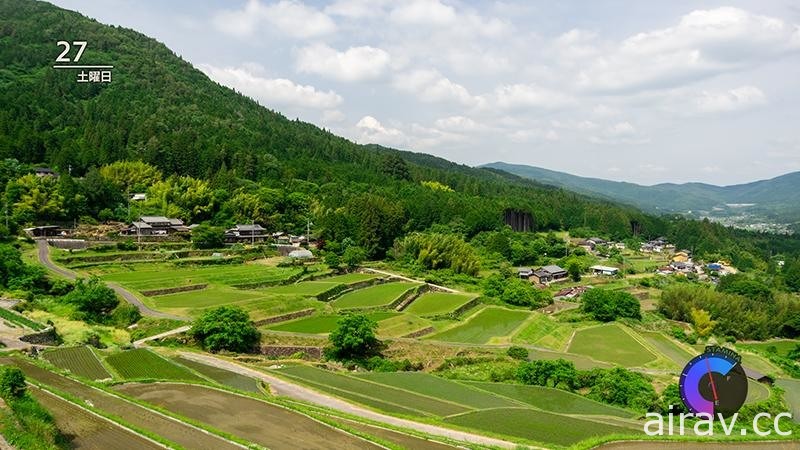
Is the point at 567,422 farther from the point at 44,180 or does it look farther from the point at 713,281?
the point at 713,281

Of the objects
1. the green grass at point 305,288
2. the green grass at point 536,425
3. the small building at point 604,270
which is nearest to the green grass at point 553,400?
the green grass at point 536,425

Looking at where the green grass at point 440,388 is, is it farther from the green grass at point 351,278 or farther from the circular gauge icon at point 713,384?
the green grass at point 351,278

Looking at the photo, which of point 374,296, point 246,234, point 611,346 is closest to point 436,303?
point 374,296

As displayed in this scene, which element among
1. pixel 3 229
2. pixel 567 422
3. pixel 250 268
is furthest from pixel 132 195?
pixel 567 422

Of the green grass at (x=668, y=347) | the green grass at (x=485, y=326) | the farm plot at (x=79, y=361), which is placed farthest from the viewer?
the green grass at (x=485, y=326)

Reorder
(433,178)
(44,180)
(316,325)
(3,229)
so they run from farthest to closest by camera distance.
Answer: (433,178), (44,180), (3,229), (316,325)

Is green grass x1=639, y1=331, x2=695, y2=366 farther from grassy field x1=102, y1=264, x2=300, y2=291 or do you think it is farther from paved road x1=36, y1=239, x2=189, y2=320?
paved road x1=36, y1=239, x2=189, y2=320

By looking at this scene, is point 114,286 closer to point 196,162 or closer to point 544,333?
point 544,333
